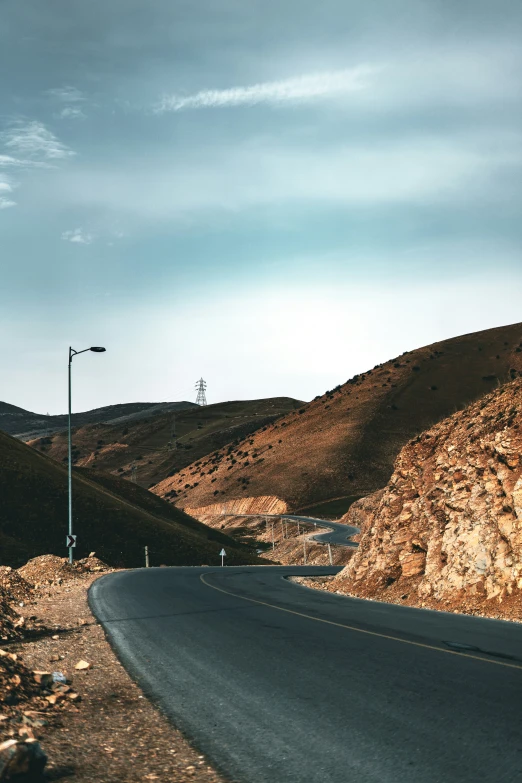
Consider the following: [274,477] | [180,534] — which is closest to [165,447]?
[274,477]

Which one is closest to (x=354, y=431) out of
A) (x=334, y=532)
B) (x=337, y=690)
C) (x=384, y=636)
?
(x=334, y=532)

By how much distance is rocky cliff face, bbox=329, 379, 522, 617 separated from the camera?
1853 centimetres

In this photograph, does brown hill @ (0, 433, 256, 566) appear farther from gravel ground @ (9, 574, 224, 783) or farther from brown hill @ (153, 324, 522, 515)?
brown hill @ (153, 324, 522, 515)

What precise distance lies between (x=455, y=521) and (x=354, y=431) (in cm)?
9720

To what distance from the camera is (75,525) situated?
51.6 m

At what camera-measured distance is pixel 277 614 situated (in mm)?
15828

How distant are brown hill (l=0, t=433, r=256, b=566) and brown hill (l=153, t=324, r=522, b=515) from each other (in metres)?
48.8

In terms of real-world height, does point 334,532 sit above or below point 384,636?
below

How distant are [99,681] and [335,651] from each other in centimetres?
341

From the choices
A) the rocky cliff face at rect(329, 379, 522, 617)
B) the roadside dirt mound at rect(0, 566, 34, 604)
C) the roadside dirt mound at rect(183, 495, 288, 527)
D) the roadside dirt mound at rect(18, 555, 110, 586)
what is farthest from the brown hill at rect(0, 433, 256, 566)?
the roadside dirt mound at rect(183, 495, 288, 527)

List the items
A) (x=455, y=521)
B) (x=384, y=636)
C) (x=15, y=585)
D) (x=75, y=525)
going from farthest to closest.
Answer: (x=75, y=525) → (x=15, y=585) → (x=455, y=521) → (x=384, y=636)

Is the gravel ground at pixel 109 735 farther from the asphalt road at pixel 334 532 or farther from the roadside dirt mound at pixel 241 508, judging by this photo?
the roadside dirt mound at pixel 241 508

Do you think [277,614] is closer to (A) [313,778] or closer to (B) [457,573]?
(B) [457,573]

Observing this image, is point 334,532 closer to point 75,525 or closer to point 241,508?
point 75,525
